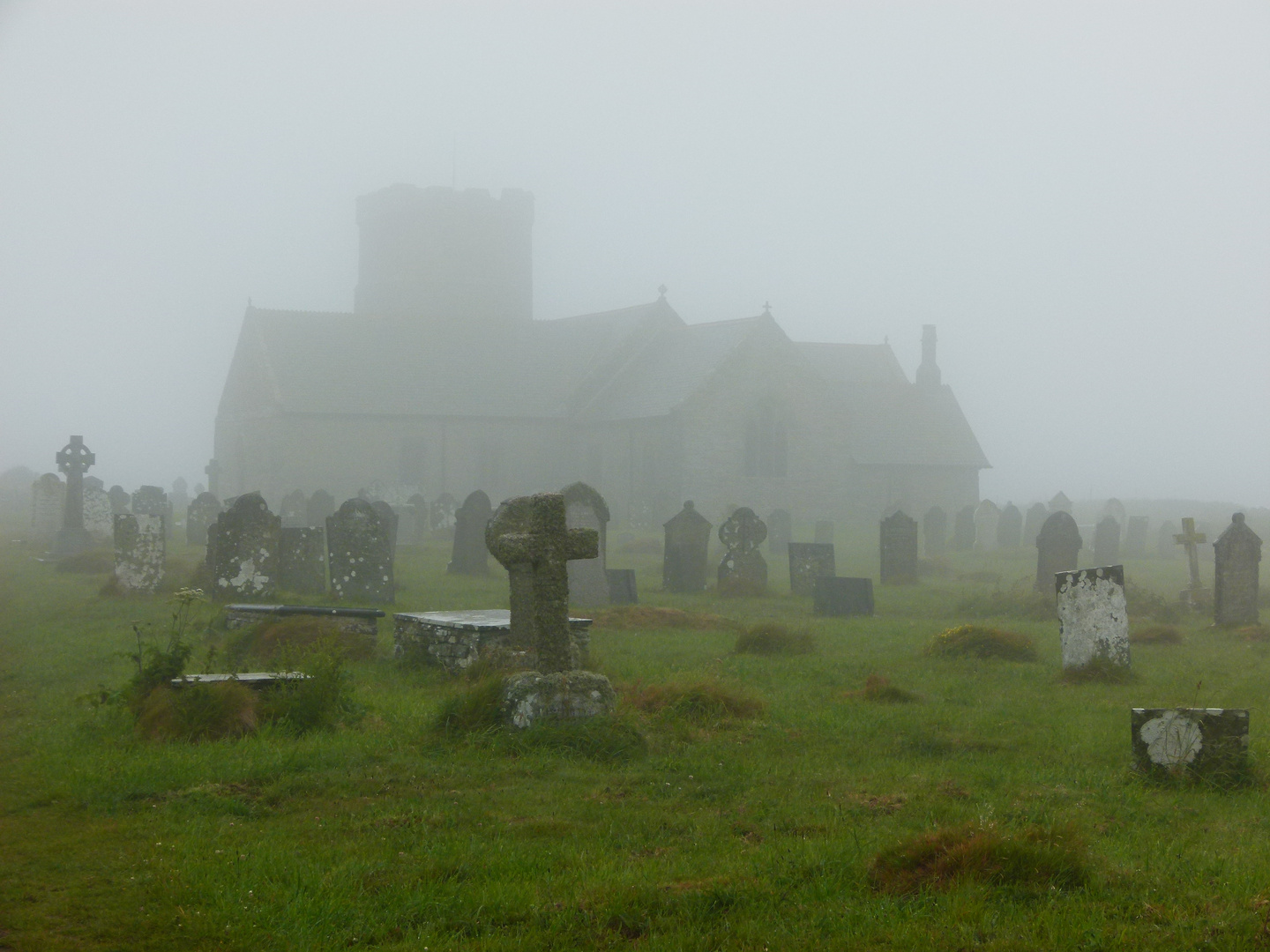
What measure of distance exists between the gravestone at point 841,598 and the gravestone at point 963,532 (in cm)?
1636

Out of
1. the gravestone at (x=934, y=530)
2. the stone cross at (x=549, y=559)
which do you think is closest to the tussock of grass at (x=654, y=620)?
the stone cross at (x=549, y=559)

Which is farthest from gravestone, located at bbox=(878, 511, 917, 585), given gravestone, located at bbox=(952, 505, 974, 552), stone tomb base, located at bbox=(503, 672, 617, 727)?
stone tomb base, located at bbox=(503, 672, 617, 727)

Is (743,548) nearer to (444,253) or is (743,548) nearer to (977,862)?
(977,862)

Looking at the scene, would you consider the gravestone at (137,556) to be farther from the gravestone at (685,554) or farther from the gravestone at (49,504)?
the gravestone at (49,504)

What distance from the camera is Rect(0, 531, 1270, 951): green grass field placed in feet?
15.5

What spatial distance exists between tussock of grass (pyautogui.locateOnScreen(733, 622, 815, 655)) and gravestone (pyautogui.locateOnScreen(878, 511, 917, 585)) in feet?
30.1

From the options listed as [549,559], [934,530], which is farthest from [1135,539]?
[549,559]

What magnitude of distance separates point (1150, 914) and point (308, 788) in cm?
439

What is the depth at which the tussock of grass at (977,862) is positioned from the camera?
5.12m

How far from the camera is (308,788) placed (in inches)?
269

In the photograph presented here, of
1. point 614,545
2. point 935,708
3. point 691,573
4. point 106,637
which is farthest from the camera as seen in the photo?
point 614,545

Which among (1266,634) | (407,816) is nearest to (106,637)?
(407,816)

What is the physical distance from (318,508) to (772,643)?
19782 millimetres

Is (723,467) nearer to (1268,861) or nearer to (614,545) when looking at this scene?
(614,545)
